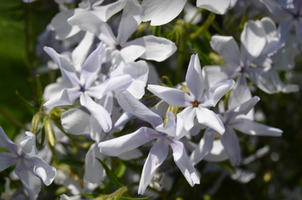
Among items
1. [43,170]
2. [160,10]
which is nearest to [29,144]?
[43,170]

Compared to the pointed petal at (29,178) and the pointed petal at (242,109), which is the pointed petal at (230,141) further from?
the pointed petal at (29,178)

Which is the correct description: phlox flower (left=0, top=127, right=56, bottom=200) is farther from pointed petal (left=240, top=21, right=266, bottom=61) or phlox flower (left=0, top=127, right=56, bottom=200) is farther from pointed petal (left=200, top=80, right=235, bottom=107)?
pointed petal (left=240, top=21, right=266, bottom=61)

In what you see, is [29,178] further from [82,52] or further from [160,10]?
[160,10]

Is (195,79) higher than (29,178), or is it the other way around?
(195,79)

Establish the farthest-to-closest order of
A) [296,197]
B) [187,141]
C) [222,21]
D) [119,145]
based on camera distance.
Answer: [296,197] < [222,21] < [187,141] < [119,145]

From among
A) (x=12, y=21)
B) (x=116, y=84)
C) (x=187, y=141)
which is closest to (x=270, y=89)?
(x=187, y=141)

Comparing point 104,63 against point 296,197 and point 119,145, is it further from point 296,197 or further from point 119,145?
point 296,197

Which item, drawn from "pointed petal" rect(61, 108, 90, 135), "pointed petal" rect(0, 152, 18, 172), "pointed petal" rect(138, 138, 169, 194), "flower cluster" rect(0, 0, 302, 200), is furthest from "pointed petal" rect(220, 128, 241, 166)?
"pointed petal" rect(0, 152, 18, 172)
